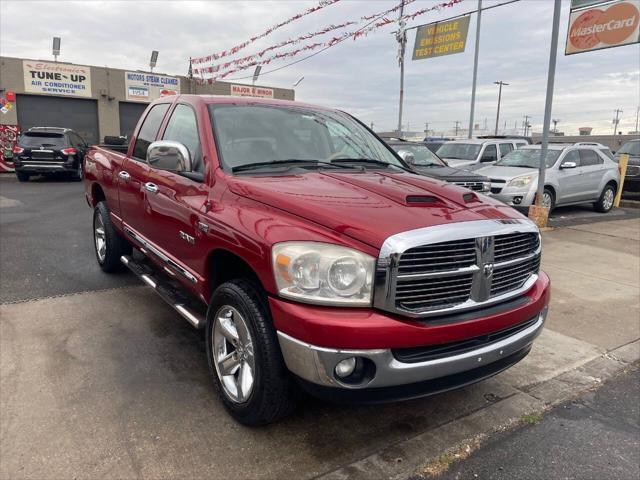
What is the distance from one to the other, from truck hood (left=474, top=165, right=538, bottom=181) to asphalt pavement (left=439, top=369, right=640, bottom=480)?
762cm

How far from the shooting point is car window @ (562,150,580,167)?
11.2m

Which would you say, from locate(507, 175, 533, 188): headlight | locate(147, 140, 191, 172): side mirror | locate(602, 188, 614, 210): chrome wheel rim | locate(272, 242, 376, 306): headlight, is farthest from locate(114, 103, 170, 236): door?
locate(602, 188, 614, 210): chrome wheel rim

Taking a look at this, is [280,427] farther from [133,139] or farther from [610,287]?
[610,287]

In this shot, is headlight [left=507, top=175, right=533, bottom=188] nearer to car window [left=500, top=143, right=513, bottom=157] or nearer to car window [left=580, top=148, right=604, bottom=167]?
car window [left=580, top=148, right=604, bottom=167]

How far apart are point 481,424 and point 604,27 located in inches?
400

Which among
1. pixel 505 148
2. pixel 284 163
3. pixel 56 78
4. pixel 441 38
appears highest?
pixel 441 38

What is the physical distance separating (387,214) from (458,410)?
1.45 meters

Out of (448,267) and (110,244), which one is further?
(110,244)

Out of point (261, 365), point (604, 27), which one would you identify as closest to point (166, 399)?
point (261, 365)

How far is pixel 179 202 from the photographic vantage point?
3357 mm

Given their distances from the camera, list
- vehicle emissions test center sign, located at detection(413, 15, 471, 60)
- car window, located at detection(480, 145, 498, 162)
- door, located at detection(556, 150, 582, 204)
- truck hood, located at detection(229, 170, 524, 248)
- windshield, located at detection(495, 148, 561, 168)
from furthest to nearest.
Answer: vehicle emissions test center sign, located at detection(413, 15, 471, 60) → car window, located at detection(480, 145, 498, 162) → windshield, located at detection(495, 148, 561, 168) → door, located at detection(556, 150, 582, 204) → truck hood, located at detection(229, 170, 524, 248)

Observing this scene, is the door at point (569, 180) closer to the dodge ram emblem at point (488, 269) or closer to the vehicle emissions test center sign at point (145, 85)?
the dodge ram emblem at point (488, 269)

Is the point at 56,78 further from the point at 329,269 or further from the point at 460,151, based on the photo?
the point at 329,269

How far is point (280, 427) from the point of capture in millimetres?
2801
